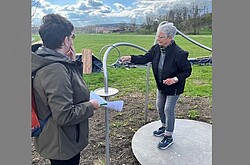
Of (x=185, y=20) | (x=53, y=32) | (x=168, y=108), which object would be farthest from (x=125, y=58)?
(x=53, y=32)

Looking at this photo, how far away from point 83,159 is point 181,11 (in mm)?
1386

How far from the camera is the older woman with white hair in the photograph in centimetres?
176

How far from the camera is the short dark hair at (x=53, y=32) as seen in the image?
110cm

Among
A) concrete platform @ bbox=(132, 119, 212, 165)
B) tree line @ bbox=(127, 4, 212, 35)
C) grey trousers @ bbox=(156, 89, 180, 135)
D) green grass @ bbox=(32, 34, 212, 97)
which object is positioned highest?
tree line @ bbox=(127, 4, 212, 35)

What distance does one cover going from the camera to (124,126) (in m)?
2.46

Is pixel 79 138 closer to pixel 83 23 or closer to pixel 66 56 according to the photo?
pixel 66 56

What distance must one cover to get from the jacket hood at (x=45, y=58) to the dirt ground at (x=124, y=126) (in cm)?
93

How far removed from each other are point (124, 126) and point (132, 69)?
22.2 inches

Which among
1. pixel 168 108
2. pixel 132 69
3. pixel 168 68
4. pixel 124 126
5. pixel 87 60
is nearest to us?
pixel 168 68

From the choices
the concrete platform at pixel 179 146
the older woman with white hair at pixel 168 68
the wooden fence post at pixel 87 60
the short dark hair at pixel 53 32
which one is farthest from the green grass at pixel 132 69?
the short dark hair at pixel 53 32

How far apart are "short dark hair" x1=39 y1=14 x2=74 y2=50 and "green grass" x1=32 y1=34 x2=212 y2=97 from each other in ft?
2.43

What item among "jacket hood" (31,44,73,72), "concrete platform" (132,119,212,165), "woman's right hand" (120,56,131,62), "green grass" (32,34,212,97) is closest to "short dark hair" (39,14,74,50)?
"jacket hood" (31,44,73,72)

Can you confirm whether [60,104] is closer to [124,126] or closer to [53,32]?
[53,32]

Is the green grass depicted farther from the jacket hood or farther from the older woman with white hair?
the jacket hood
